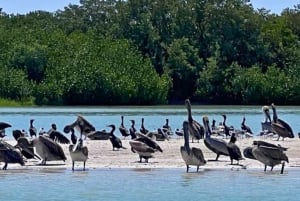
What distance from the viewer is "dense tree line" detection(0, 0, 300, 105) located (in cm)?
7088

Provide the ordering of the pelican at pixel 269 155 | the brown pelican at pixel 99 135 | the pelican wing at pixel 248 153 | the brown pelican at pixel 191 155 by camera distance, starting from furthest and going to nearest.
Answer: the brown pelican at pixel 99 135 → the pelican wing at pixel 248 153 → the pelican at pixel 269 155 → the brown pelican at pixel 191 155

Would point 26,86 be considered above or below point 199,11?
below

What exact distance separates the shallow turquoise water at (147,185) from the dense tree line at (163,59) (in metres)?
51.8

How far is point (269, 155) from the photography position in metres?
17.9

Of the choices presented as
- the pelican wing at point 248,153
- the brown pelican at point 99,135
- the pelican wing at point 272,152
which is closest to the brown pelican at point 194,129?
the brown pelican at point 99,135

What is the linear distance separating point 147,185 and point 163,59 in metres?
60.4

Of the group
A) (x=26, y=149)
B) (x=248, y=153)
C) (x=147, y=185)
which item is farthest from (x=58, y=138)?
(x=147, y=185)

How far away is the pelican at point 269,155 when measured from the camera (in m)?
17.9

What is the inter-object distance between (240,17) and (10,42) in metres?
18.2

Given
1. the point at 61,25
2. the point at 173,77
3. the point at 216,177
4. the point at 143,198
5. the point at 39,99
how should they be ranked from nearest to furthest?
1. the point at 143,198
2. the point at 216,177
3. the point at 39,99
4. the point at 173,77
5. the point at 61,25

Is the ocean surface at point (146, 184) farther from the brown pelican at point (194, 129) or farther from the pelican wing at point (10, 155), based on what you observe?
the brown pelican at point (194, 129)

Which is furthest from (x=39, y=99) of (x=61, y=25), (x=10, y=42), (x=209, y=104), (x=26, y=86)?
(x=61, y=25)

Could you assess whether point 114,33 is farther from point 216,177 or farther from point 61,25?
point 216,177

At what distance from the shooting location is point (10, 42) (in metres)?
75.5
